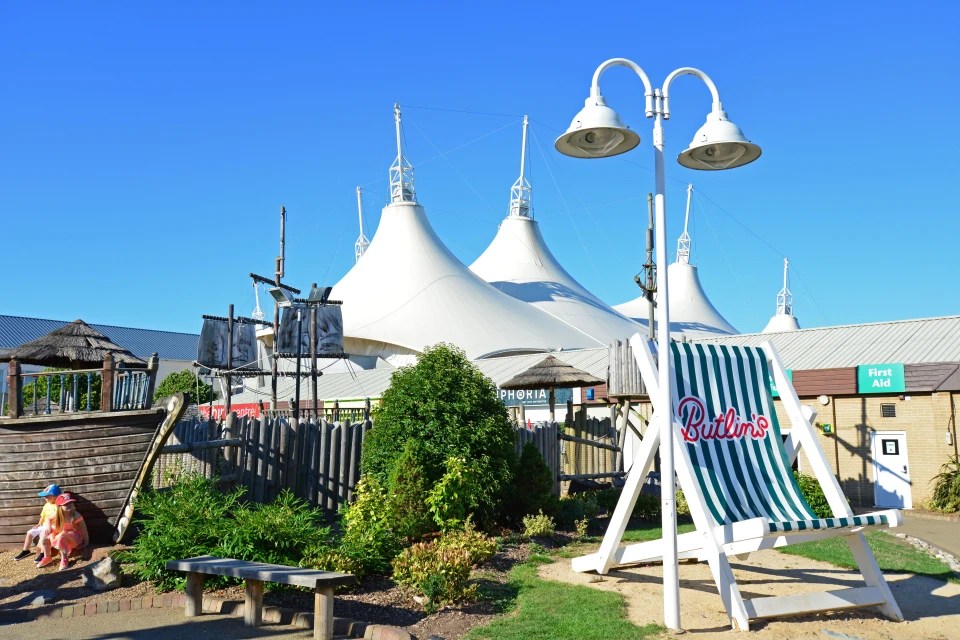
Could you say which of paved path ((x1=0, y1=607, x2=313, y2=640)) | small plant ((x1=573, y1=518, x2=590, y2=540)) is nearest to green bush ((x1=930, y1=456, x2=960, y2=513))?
small plant ((x1=573, y1=518, x2=590, y2=540))

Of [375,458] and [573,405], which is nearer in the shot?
[375,458]

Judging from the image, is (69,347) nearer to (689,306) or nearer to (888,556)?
(888,556)

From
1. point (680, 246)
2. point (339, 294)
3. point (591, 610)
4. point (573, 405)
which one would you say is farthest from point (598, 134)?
point (680, 246)

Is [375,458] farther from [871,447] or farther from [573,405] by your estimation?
[573,405]

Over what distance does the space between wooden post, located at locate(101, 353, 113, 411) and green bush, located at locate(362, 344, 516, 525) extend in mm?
2820

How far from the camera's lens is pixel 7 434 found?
895cm

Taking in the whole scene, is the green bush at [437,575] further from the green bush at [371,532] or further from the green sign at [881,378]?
the green sign at [881,378]

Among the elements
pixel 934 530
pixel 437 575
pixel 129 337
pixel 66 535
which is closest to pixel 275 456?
pixel 66 535

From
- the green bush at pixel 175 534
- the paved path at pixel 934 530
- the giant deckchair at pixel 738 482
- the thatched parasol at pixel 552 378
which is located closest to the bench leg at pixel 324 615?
the green bush at pixel 175 534

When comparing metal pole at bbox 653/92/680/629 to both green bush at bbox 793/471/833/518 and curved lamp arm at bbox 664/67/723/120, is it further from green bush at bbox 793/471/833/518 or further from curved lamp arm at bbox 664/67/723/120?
green bush at bbox 793/471/833/518

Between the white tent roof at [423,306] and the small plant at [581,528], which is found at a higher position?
the white tent roof at [423,306]

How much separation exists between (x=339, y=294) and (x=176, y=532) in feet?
134

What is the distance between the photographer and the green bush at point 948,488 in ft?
45.5

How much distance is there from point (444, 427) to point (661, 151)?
13.9ft
